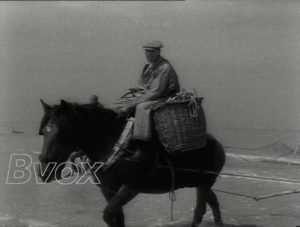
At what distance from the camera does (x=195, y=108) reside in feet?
19.7

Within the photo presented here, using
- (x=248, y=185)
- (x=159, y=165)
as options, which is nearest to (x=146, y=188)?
(x=159, y=165)

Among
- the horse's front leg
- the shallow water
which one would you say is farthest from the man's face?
the shallow water

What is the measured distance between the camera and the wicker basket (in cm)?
578

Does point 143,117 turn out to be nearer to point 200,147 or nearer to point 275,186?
point 200,147

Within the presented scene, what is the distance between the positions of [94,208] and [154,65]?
4135 millimetres

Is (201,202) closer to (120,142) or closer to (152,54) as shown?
(120,142)

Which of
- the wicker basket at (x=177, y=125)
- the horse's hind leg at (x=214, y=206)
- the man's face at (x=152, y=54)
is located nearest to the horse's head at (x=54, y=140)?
the wicker basket at (x=177, y=125)

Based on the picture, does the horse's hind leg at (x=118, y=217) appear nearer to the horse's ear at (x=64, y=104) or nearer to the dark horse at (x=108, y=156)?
the dark horse at (x=108, y=156)

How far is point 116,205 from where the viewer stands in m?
5.68

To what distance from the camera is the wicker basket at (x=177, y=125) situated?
5.78 m

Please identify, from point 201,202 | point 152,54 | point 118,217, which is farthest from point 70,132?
point 201,202

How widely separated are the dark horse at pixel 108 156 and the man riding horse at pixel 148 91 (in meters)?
0.19

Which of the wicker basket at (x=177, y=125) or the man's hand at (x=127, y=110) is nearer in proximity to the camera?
the wicker basket at (x=177, y=125)

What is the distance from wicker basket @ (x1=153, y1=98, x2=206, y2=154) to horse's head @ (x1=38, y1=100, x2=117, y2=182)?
0.59m
